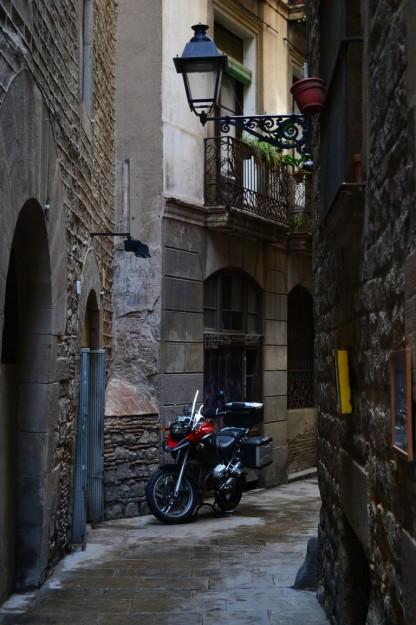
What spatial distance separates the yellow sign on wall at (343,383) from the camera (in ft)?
15.2

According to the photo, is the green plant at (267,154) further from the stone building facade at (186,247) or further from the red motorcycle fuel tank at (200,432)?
the red motorcycle fuel tank at (200,432)

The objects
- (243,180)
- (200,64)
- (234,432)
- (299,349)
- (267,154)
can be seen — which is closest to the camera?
(200,64)

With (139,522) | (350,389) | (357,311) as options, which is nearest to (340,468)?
(350,389)

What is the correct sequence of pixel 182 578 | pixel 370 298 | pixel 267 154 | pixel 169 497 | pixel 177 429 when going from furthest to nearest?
pixel 267 154 < pixel 177 429 < pixel 169 497 < pixel 182 578 < pixel 370 298

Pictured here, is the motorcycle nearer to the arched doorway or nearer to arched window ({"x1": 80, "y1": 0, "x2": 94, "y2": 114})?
the arched doorway

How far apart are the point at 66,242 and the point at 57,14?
1805mm

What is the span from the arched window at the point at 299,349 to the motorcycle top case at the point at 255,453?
12.0 ft

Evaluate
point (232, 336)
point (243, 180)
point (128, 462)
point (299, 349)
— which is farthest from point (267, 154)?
point (128, 462)

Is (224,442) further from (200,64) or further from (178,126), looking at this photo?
(200,64)

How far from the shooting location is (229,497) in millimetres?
10508

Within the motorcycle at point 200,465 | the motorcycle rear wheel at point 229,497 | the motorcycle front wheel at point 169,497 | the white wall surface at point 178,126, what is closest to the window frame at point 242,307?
the white wall surface at point 178,126

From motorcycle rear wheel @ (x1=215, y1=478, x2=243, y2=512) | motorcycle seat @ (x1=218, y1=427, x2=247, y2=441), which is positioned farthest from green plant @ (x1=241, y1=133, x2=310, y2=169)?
motorcycle rear wheel @ (x1=215, y1=478, x2=243, y2=512)

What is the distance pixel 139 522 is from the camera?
33.0 feet

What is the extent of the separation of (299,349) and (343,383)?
10.8 m
